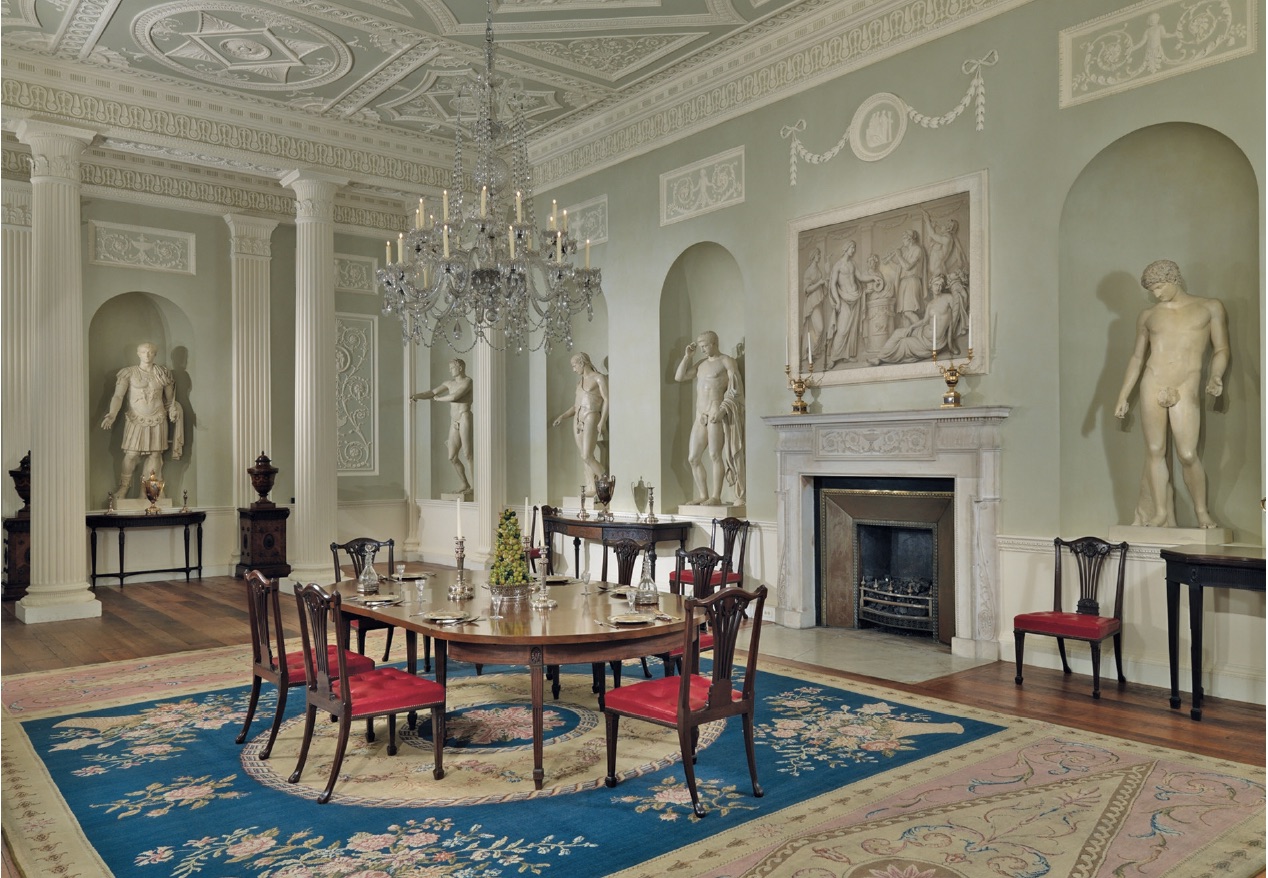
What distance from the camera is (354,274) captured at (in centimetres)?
1241

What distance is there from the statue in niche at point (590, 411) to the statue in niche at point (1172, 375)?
5.25 metres

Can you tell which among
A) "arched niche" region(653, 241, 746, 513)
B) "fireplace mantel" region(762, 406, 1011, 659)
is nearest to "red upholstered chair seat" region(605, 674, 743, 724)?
"fireplace mantel" region(762, 406, 1011, 659)

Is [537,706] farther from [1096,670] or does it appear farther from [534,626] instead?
[1096,670]

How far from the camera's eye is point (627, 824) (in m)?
3.59

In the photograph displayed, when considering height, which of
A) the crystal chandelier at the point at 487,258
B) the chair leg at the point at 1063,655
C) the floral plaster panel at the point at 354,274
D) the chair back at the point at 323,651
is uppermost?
the floral plaster panel at the point at 354,274

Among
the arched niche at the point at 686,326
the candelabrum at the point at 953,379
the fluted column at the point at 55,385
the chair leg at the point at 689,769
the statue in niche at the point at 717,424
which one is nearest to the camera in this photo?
the chair leg at the point at 689,769

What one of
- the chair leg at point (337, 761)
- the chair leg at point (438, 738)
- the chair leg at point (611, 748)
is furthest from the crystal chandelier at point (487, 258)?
the chair leg at point (611, 748)

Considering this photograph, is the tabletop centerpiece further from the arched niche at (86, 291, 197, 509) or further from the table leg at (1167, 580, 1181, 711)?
the arched niche at (86, 291, 197, 509)

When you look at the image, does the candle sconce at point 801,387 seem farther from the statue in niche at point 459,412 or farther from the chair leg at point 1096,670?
the statue in niche at point 459,412

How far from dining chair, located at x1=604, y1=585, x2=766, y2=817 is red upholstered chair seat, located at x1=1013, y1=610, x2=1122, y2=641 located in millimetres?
2303

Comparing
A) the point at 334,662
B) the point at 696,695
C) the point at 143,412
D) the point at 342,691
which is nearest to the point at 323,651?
the point at 342,691

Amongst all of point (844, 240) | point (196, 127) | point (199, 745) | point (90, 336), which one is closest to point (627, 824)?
point (199, 745)

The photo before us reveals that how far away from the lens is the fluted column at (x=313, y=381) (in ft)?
32.0

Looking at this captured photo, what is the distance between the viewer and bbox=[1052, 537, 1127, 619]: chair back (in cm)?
562
